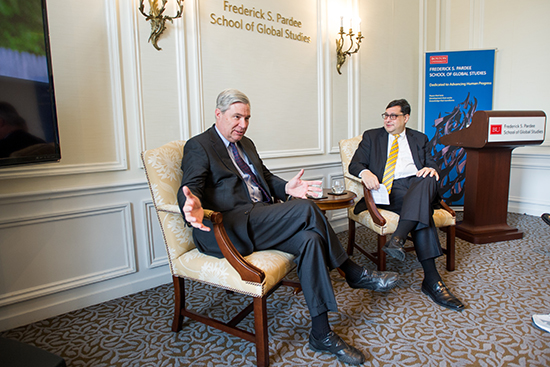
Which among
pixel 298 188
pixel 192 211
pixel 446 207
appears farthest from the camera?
pixel 446 207

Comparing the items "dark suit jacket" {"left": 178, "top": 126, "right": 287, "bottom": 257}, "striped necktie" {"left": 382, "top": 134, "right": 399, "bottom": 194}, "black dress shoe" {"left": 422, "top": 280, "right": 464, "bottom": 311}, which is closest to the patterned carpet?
"black dress shoe" {"left": 422, "top": 280, "right": 464, "bottom": 311}

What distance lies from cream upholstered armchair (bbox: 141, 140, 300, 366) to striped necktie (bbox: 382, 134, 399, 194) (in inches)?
54.5

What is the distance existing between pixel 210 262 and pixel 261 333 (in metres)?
0.46

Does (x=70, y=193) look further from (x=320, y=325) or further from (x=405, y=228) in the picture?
(x=405, y=228)

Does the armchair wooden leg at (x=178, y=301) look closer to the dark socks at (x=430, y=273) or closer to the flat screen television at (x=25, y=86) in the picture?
the flat screen television at (x=25, y=86)

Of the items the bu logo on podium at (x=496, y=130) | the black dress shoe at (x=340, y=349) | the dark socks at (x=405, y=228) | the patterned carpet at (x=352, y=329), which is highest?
the bu logo on podium at (x=496, y=130)

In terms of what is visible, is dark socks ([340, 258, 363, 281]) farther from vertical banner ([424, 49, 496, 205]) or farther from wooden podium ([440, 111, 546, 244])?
vertical banner ([424, 49, 496, 205])

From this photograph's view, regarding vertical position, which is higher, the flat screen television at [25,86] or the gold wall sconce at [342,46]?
the gold wall sconce at [342,46]

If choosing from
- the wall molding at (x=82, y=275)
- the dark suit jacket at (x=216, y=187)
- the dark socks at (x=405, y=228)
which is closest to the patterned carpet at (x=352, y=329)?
the wall molding at (x=82, y=275)

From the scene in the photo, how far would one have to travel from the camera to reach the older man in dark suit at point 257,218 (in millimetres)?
1854

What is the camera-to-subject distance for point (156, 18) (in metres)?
2.67

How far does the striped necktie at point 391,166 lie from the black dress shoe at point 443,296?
83 centimetres

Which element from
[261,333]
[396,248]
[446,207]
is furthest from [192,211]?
[446,207]

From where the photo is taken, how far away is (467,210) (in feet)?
12.7
